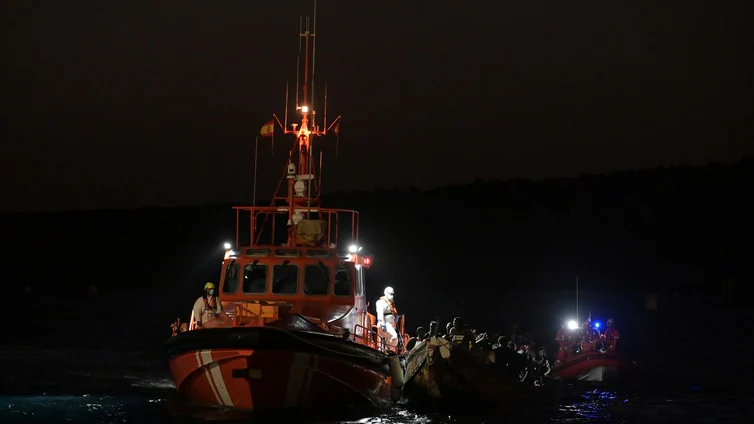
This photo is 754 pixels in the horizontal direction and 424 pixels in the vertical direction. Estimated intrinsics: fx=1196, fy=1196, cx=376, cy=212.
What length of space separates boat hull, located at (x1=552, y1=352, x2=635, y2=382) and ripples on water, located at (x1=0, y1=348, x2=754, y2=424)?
0.61m

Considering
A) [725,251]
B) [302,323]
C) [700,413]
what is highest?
[725,251]

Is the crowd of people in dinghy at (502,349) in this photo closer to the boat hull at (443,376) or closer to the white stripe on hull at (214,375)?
the boat hull at (443,376)

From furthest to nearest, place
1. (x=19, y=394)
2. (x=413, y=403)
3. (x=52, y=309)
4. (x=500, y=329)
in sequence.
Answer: (x=52, y=309), (x=500, y=329), (x=19, y=394), (x=413, y=403)

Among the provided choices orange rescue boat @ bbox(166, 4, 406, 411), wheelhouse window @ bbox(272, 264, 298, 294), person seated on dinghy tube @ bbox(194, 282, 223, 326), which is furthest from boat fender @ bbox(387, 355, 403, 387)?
person seated on dinghy tube @ bbox(194, 282, 223, 326)

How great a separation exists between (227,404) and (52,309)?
44585mm

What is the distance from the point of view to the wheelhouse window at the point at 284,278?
20.5 meters

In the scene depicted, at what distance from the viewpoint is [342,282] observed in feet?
67.5

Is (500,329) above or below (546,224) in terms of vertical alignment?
below

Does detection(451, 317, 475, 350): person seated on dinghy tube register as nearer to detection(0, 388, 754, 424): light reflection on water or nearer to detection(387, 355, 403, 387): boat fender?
detection(387, 355, 403, 387): boat fender

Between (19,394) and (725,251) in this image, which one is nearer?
(19,394)

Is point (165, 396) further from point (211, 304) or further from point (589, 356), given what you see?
point (589, 356)

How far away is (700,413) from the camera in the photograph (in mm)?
23453

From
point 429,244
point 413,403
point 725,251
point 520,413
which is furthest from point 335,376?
point 429,244

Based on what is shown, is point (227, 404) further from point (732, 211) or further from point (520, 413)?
point (732, 211)
